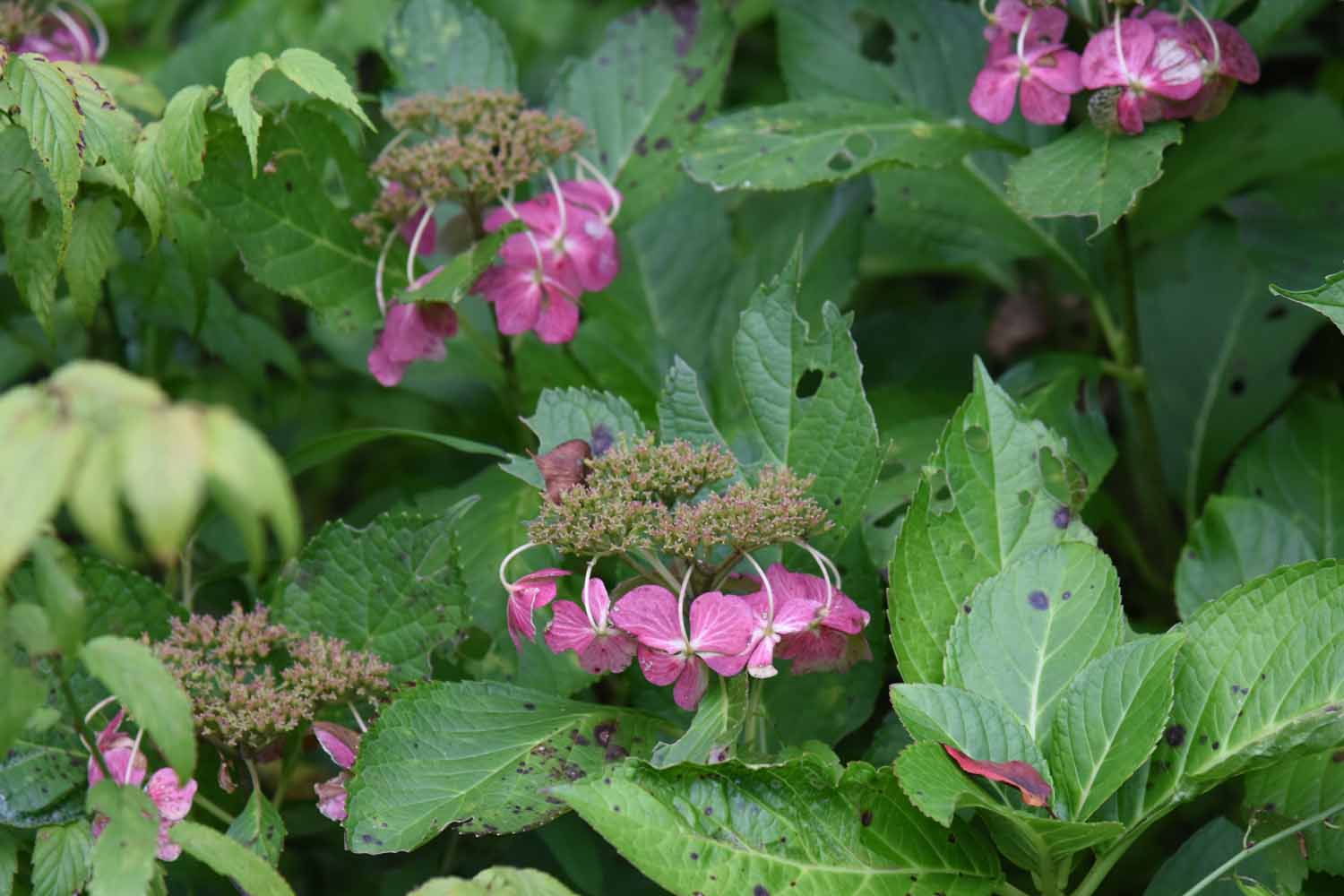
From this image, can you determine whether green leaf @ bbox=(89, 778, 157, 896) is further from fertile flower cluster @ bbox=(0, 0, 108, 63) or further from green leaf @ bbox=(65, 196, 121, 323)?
fertile flower cluster @ bbox=(0, 0, 108, 63)

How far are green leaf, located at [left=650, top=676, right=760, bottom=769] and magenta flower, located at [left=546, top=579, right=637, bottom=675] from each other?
8cm

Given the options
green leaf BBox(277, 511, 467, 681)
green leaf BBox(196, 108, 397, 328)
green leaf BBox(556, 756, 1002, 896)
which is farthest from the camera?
green leaf BBox(196, 108, 397, 328)

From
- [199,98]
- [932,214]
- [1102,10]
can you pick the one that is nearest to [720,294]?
[932,214]

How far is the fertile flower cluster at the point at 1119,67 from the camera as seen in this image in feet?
4.53

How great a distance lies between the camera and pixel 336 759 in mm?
1240

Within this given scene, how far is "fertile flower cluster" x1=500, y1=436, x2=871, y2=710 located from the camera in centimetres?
113

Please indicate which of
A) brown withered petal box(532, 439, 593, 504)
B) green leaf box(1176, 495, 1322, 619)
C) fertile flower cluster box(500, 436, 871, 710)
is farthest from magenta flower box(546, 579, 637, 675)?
green leaf box(1176, 495, 1322, 619)

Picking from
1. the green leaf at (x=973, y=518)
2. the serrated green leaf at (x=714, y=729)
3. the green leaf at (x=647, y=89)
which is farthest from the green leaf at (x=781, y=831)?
the green leaf at (x=647, y=89)

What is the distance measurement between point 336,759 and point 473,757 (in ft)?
0.47

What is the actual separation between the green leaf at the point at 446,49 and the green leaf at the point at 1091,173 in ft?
2.33

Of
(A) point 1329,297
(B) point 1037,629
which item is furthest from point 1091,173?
(B) point 1037,629

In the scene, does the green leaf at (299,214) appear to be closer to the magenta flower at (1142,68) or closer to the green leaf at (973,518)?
the green leaf at (973,518)

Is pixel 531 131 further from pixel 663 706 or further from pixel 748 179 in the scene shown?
pixel 663 706

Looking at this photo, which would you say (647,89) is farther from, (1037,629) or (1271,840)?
(1271,840)
